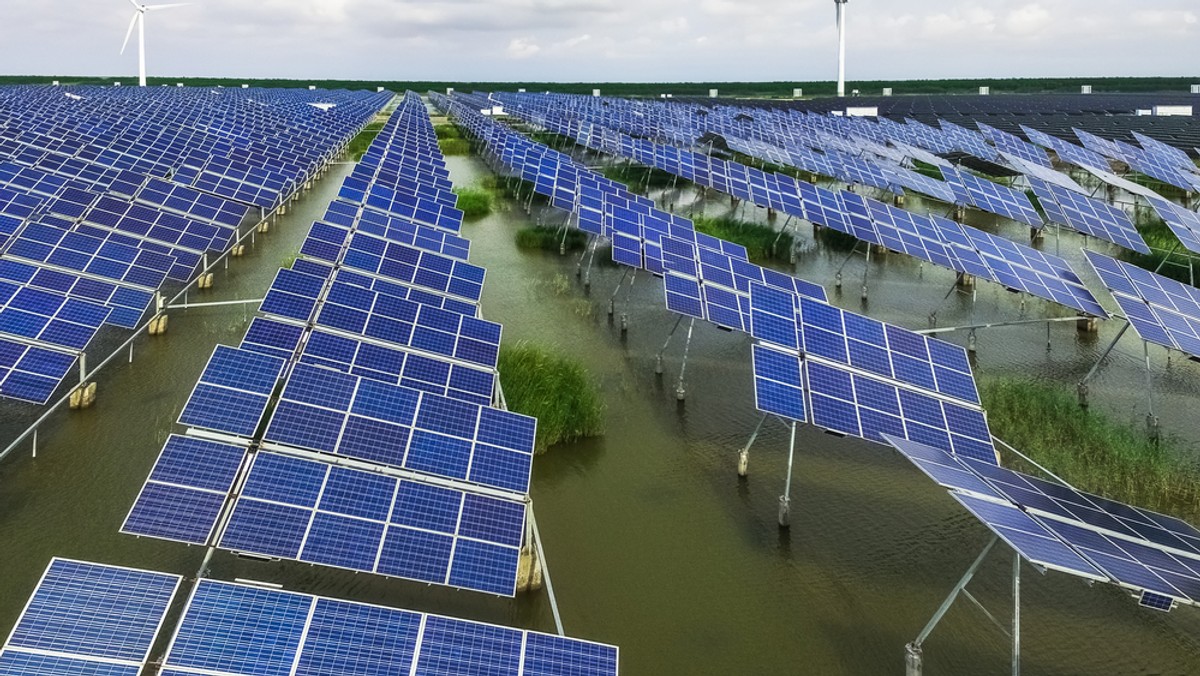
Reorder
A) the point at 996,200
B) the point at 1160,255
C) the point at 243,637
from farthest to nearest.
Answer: the point at 996,200, the point at 1160,255, the point at 243,637

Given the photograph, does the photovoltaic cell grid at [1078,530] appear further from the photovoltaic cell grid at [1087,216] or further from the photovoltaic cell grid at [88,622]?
the photovoltaic cell grid at [1087,216]

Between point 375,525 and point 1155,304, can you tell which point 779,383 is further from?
point 1155,304

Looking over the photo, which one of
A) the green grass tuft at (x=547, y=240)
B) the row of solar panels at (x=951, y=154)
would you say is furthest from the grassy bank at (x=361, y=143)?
the green grass tuft at (x=547, y=240)

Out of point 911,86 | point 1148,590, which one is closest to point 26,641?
point 1148,590

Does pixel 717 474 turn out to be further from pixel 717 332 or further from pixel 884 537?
pixel 717 332

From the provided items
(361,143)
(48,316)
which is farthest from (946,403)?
(361,143)
